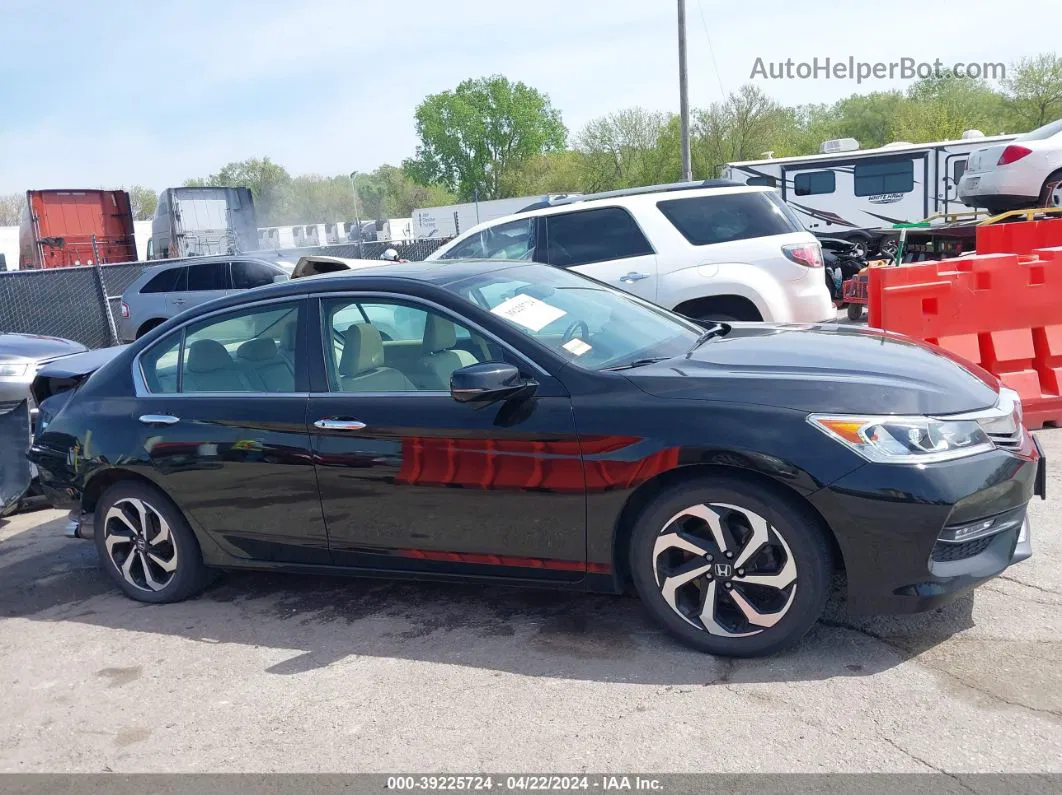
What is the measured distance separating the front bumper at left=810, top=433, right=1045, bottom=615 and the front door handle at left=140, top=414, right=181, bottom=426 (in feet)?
9.97

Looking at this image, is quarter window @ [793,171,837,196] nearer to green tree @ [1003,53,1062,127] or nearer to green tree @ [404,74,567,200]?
green tree @ [1003,53,1062,127]

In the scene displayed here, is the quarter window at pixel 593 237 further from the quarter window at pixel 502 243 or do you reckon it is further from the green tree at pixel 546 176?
the green tree at pixel 546 176

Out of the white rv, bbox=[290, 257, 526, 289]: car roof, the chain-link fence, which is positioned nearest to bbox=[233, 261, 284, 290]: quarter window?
the chain-link fence

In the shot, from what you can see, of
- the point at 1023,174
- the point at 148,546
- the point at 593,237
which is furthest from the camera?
the point at 1023,174

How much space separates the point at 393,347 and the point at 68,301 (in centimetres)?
1505

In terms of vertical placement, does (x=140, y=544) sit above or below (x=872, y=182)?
below

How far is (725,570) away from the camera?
3607mm

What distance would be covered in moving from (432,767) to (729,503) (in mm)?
1381

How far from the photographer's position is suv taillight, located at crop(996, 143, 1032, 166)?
1273cm

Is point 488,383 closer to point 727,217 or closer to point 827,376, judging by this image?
point 827,376

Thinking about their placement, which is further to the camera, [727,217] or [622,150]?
[622,150]

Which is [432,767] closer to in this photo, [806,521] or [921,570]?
[806,521]

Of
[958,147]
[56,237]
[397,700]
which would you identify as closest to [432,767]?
[397,700]

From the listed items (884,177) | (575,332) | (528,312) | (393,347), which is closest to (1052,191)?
(884,177)
